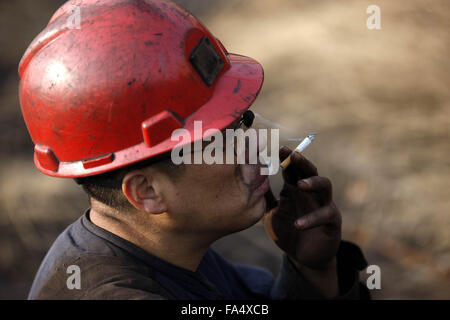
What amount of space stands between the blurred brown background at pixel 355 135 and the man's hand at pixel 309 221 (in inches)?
69.0

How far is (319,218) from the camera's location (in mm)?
2350

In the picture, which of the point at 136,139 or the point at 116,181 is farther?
the point at 116,181

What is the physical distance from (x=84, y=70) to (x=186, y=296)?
1.02 meters

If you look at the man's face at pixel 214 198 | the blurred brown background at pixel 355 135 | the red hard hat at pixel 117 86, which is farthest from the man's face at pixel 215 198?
the blurred brown background at pixel 355 135

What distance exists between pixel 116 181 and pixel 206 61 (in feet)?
1.93

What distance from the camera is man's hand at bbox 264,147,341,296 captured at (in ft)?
7.79

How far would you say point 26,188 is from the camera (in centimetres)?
575

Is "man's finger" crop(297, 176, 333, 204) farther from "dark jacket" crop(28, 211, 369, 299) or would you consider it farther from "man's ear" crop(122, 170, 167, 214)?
"man's ear" crop(122, 170, 167, 214)

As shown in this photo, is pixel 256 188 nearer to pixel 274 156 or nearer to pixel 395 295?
pixel 274 156

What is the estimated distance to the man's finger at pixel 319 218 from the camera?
7.43ft
